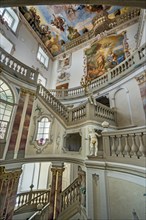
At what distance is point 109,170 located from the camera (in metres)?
2.89

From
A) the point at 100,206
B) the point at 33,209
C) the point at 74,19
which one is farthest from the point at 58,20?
the point at 33,209

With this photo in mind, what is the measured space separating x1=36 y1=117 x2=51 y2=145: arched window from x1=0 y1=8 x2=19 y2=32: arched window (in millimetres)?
10069

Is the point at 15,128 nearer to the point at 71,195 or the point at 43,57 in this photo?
the point at 71,195

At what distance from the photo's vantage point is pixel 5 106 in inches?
220

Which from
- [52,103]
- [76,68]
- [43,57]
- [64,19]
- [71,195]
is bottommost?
[71,195]

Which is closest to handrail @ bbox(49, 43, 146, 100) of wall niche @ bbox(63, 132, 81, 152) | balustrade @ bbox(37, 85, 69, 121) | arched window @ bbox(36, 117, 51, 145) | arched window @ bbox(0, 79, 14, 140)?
balustrade @ bbox(37, 85, 69, 121)

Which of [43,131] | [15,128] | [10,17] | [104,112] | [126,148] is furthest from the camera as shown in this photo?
[10,17]

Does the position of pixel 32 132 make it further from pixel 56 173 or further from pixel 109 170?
pixel 109 170

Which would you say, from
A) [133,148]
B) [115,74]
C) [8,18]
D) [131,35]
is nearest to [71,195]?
[133,148]

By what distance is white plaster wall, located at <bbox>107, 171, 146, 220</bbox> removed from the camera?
2166 mm

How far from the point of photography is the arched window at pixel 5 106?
5.28 meters

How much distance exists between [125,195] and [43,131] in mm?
5015

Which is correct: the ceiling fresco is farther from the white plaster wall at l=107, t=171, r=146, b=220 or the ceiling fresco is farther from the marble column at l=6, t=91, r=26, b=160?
the white plaster wall at l=107, t=171, r=146, b=220

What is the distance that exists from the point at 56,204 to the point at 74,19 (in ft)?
55.6
